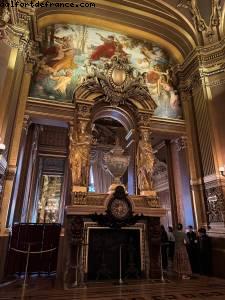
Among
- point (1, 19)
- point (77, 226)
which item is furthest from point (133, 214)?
point (1, 19)

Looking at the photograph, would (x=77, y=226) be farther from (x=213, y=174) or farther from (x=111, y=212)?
(x=213, y=174)

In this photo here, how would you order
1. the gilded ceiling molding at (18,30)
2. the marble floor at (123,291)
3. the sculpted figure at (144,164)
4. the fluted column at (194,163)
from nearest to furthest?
the marble floor at (123,291) → the gilded ceiling molding at (18,30) → the sculpted figure at (144,164) → the fluted column at (194,163)

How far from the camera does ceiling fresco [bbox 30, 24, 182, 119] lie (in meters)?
8.88

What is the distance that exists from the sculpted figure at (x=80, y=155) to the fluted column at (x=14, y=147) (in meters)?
1.72

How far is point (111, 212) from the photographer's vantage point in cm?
650

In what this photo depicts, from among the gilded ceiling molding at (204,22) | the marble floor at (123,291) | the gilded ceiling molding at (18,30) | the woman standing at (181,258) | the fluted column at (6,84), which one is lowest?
the marble floor at (123,291)

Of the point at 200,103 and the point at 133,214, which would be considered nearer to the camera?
the point at 133,214

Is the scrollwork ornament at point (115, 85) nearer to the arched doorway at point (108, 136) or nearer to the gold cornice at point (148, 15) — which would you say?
the arched doorway at point (108, 136)

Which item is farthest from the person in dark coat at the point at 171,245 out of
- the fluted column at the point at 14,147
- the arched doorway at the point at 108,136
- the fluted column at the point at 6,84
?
the fluted column at the point at 6,84

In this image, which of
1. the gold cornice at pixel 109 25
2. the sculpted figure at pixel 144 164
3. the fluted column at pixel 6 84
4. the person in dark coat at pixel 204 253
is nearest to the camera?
the fluted column at pixel 6 84

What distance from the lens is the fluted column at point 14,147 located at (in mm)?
6645

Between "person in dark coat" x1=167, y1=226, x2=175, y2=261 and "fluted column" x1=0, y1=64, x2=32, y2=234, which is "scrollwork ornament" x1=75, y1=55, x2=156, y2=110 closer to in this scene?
"fluted column" x1=0, y1=64, x2=32, y2=234

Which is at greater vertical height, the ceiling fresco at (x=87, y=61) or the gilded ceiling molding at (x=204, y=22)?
the gilded ceiling molding at (x=204, y=22)

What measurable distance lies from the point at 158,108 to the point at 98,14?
16.6ft
